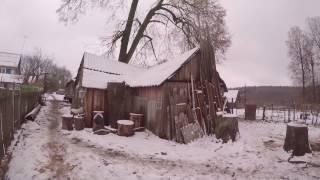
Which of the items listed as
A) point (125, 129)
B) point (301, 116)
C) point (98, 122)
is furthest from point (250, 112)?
point (98, 122)

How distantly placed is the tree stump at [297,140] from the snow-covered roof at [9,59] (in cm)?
5292

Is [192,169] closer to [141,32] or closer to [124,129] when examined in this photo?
[124,129]

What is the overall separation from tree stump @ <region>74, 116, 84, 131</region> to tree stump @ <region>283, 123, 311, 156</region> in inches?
343

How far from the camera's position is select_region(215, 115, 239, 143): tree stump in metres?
11.3

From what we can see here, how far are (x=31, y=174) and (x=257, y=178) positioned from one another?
5.32m

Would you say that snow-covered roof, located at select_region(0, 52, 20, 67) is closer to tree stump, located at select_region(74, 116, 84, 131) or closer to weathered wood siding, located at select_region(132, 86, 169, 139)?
weathered wood siding, located at select_region(132, 86, 169, 139)

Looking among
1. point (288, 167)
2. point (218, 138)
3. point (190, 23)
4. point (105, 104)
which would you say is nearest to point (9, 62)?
point (190, 23)

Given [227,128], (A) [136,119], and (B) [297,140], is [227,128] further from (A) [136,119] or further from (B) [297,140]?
(A) [136,119]

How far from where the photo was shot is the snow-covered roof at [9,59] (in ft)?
173

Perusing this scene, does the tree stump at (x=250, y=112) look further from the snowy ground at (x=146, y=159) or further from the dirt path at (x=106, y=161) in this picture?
the dirt path at (x=106, y=161)

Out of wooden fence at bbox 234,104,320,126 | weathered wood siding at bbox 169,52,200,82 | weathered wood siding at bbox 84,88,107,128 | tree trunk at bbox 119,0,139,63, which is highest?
tree trunk at bbox 119,0,139,63

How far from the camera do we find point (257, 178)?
727cm

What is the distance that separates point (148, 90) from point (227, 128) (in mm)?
4306

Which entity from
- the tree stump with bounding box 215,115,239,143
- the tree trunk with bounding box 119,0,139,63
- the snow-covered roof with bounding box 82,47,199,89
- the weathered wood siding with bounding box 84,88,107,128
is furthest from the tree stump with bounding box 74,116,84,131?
the tree trunk with bounding box 119,0,139,63
